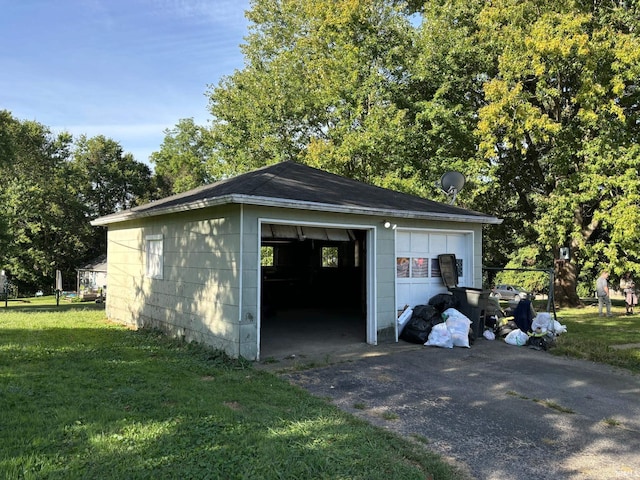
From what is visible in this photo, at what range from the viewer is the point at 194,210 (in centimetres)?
774

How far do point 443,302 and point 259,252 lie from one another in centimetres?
415

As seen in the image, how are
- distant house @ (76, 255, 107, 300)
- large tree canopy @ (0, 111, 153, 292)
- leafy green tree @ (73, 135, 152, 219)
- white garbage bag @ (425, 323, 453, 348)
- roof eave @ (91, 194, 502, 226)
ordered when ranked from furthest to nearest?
1. leafy green tree @ (73, 135, 152, 219)
2. large tree canopy @ (0, 111, 153, 292)
3. distant house @ (76, 255, 107, 300)
4. white garbage bag @ (425, 323, 453, 348)
5. roof eave @ (91, 194, 502, 226)

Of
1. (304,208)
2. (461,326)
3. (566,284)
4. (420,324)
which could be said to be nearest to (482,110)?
(566,284)

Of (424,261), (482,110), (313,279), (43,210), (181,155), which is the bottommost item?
(313,279)

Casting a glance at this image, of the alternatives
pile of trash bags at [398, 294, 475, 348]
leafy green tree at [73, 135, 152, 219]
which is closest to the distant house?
leafy green tree at [73, 135, 152, 219]

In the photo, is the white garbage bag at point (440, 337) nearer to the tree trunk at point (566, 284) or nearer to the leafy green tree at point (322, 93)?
the leafy green tree at point (322, 93)

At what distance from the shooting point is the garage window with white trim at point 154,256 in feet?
29.6

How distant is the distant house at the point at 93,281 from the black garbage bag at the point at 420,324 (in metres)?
19.5

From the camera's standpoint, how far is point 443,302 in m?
8.75

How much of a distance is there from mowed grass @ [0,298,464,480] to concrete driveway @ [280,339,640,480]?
45cm

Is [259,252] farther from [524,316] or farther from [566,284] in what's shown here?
[566,284]

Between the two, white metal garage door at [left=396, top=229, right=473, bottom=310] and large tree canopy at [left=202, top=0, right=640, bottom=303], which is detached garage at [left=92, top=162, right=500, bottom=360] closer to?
white metal garage door at [left=396, top=229, right=473, bottom=310]

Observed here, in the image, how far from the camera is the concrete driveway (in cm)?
347

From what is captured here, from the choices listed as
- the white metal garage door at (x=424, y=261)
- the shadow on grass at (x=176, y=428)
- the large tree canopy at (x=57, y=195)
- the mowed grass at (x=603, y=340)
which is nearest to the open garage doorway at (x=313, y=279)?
the white metal garage door at (x=424, y=261)
